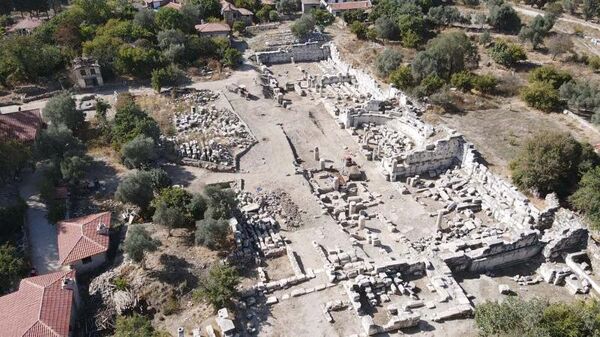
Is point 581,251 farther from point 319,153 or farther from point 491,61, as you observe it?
point 491,61

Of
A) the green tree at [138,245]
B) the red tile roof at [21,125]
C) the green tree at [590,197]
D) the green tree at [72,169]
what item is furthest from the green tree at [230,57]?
the green tree at [590,197]

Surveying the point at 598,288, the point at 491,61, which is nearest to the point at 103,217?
the point at 598,288

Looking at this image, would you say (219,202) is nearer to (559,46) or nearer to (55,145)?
(55,145)

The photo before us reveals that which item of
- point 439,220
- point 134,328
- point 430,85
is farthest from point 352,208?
point 430,85

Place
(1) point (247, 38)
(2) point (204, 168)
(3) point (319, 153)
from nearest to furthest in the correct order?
(2) point (204, 168), (3) point (319, 153), (1) point (247, 38)

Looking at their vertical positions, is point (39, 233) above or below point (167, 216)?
below

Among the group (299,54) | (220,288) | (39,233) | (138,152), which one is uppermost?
(299,54)
